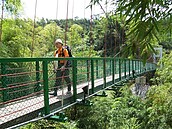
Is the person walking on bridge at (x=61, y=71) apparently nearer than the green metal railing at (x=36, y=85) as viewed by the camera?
No

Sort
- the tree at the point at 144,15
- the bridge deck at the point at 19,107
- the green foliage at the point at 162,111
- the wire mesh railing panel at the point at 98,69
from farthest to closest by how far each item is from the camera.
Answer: the green foliage at the point at 162,111
the wire mesh railing panel at the point at 98,69
the bridge deck at the point at 19,107
the tree at the point at 144,15

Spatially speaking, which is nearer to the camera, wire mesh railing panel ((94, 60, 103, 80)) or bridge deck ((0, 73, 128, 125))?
bridge deck ((0, 73, 128, 125))

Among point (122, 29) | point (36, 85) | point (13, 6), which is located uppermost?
point (13, 6)

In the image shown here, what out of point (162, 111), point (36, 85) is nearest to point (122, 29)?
point (162, 111)

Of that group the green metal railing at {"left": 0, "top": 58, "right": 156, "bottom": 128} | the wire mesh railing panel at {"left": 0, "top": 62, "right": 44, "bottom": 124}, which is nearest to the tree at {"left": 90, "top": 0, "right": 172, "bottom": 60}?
the green metal railing at {"left": 0, "top": 58, "right": 156, "bottom": 128}

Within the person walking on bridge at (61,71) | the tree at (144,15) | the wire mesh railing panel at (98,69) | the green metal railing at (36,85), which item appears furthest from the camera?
the wire mesh railing panel at (98,69)

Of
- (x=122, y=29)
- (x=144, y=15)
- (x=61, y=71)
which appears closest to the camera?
(x=144, y=15)

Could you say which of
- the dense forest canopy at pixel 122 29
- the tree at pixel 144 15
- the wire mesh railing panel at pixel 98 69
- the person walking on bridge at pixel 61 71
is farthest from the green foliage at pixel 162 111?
the tree at pixel 144 15

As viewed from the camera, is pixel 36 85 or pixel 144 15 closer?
pixel 144 15

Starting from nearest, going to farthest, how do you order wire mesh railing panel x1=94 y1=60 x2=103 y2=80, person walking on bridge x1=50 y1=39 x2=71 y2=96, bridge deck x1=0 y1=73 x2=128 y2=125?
bridge deck x1=0 y1=73 x2=128 y2=125
person walking on bridge x1=50 y1=39 x2=71 y2=96
wire mesh railing panel x1=94 y1=60 x2=103 y2=80

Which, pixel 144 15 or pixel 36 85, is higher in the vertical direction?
pixel 144 15

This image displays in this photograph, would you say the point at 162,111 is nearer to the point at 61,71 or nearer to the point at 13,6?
the point at 61,71

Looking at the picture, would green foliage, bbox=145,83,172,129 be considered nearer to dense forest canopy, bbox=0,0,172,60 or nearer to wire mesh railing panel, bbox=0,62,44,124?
dense forest canopy, bbox=0,0,172,60

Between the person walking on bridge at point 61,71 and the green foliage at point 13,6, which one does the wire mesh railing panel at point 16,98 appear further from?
the green foliage at point 13,6
